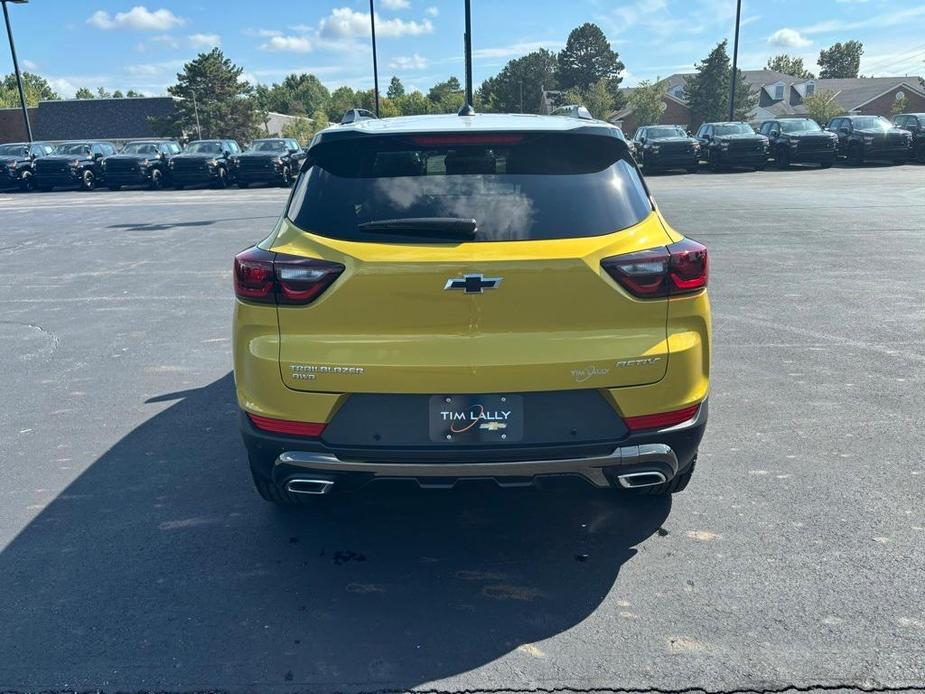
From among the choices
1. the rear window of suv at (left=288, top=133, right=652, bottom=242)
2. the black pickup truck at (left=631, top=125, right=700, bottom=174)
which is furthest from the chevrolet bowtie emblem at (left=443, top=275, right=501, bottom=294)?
the black pickup truck at (left=631, top=125, right=700, bottom=174)

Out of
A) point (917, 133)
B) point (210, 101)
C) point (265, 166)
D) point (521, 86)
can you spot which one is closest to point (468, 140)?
point (265, 166)

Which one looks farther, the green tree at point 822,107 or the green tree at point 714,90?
the green tree at point 714,90

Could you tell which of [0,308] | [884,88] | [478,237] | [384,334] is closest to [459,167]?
[478,237]

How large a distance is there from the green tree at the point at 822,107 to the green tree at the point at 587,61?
28.1m

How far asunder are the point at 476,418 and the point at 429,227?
77 cm

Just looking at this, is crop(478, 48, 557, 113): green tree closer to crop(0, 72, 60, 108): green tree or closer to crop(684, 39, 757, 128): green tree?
crop(684, 39, 757, 128): green tree

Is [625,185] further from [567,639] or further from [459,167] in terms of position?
[567,639]

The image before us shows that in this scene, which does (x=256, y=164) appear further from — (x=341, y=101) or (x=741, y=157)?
(x=341, y=101)

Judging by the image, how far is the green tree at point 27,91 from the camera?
109m

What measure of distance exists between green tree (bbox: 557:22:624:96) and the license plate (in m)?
101

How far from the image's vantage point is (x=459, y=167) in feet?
10.3

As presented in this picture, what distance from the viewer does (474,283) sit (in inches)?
113

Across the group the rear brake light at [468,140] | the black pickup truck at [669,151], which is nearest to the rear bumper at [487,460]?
the rear brake light at [468,140]

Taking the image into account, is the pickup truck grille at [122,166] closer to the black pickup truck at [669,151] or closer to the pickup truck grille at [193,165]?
the pickup truck grille at [193,165]
